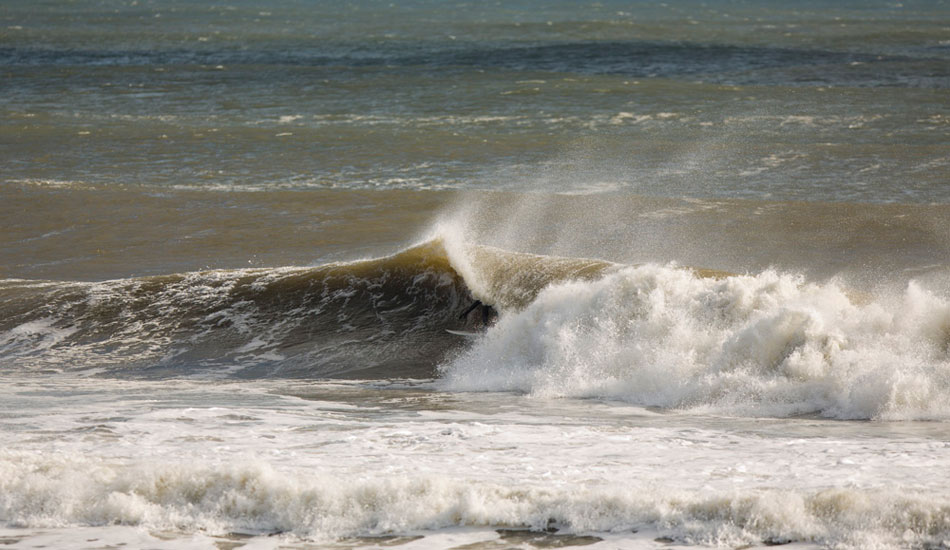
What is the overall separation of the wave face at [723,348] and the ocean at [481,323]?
34mm

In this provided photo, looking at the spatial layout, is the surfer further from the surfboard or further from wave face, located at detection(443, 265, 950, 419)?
wave face, located at detection(443, 265, 950, 419)

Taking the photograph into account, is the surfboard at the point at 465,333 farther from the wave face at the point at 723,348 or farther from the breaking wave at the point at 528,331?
the wave face at the point at 723,348

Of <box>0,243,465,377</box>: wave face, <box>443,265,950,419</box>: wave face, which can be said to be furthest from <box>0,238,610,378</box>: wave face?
<box>443,265,950,419</box>: wave face

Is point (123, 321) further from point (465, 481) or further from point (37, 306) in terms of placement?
point (465, 481)

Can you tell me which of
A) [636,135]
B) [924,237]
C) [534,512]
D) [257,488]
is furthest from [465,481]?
[636,135]

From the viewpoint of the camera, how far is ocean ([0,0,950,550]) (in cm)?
651

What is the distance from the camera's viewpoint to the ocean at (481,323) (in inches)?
256

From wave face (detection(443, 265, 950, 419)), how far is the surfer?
67 centimetres

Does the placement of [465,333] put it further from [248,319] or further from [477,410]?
[477,410]

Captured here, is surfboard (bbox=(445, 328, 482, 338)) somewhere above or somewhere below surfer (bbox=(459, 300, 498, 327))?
below

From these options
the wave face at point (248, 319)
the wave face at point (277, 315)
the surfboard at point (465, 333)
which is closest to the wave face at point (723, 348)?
the surfboard at point (465, 333)

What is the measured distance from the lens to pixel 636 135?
26.1 meters

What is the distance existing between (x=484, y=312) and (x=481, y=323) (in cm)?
18

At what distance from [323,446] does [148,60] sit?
41.7m
